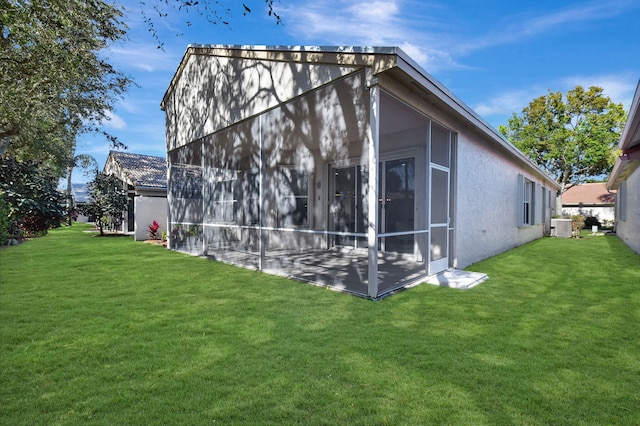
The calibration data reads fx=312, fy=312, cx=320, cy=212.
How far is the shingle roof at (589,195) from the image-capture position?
28.8m

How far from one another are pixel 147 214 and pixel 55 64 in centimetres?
703

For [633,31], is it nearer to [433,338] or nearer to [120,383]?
[433,338]

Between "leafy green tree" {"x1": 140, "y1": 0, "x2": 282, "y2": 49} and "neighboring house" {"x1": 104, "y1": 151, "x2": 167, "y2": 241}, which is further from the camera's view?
"neighboring house" {"x1": 104, "y1": 151, "x2": 167, "y2": 241}

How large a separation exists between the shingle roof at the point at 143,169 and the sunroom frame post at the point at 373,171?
43.7 ft

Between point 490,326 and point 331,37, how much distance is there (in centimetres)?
676

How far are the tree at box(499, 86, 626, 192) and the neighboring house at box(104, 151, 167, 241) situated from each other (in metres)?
28.7

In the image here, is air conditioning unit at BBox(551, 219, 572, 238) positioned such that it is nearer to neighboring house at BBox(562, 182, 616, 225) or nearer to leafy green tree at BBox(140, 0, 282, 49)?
neighboring house at BBox(562, 182, 616, 225)

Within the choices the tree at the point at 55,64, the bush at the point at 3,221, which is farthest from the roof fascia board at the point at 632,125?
the bush at the point at 3,221

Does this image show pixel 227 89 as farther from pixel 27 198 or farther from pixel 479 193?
pixel 27 198

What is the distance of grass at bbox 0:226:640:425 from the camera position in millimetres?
1962

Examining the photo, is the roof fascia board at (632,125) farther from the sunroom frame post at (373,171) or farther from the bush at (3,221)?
the bush at (3,221)

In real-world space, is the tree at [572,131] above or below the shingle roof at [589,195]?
above

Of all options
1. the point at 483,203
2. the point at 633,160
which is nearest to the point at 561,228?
the point at 633,160

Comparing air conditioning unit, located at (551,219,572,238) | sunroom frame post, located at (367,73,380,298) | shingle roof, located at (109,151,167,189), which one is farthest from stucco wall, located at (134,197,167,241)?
air conditioning unit, located at (551,219,572,238)
